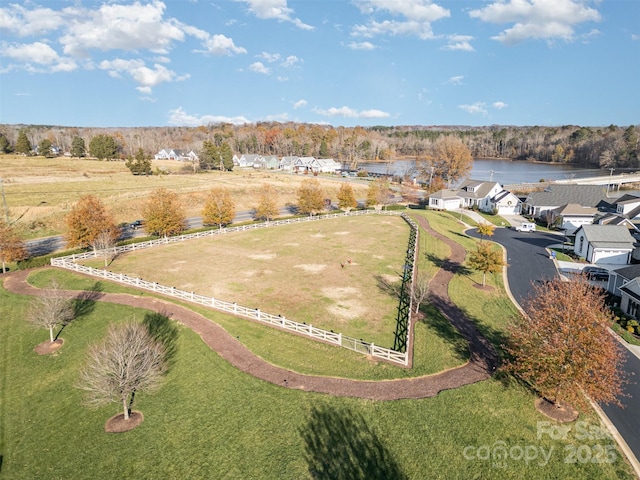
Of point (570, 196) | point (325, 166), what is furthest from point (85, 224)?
point (325, 166)

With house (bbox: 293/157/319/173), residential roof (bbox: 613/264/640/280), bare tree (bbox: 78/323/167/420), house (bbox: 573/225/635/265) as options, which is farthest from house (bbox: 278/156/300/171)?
bare tree (bbox: 78/323/167/420)

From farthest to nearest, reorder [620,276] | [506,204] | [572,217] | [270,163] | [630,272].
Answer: [270,163], [506,204], [572,217], [620,276], [630,272]

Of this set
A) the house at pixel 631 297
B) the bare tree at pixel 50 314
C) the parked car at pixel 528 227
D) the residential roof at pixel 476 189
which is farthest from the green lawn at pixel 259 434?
the residential roof at pixel 476 189

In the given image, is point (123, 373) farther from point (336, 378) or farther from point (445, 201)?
point (445, 201)

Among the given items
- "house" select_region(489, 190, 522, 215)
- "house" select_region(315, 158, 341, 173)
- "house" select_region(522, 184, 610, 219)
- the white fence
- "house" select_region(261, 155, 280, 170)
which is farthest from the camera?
"house" select_region(261, 155, 280, 170)

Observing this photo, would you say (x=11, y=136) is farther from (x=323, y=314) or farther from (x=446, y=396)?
(x=446, y=396)

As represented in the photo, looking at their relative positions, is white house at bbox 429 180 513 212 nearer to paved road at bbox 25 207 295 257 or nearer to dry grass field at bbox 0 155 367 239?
dry grass field at bbox 0 155 367 239
